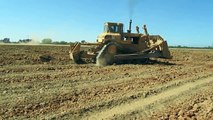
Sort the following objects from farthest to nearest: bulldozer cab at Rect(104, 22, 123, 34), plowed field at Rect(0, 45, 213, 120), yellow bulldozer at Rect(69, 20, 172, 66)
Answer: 1. bulldozer cab at Rect(104, 22, 123, 34)
2. yellow bulldozer at Rect(69, 20, 172, 66)
3. plowed field at Rect(0, 45, 213, 120)

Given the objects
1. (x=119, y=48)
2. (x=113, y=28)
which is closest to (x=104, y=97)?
(x=119, y=48)

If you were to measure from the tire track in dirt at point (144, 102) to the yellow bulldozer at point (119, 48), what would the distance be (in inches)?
336

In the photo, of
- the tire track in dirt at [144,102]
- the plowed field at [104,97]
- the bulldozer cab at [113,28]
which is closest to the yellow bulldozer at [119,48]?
the bulldozer cab at [113,28]

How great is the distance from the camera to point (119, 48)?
23.4 metres

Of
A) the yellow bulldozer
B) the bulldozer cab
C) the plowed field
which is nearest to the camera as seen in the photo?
the plowed field

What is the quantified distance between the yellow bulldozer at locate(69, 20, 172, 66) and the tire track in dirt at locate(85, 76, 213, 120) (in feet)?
28.0

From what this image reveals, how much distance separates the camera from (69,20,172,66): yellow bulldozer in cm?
2231

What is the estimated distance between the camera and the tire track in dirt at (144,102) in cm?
889

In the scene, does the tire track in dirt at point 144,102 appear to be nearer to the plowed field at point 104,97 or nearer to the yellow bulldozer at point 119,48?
the plowed field at point 104,97

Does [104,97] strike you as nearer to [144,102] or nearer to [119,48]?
[144,102]

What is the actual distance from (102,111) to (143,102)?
1.58 m

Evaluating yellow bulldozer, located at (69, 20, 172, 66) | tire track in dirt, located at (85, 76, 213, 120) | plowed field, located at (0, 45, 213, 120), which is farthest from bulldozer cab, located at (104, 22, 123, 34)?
tire track in dirt, located at (85, 76, 213, 120)

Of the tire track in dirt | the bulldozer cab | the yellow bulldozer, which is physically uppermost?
the bulldozer cab

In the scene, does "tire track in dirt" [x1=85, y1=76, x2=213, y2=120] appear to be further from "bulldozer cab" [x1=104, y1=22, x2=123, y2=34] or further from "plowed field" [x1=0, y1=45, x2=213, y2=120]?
"bulldozer cab" [x1=104, y1=22, x2=123, y2=34]
